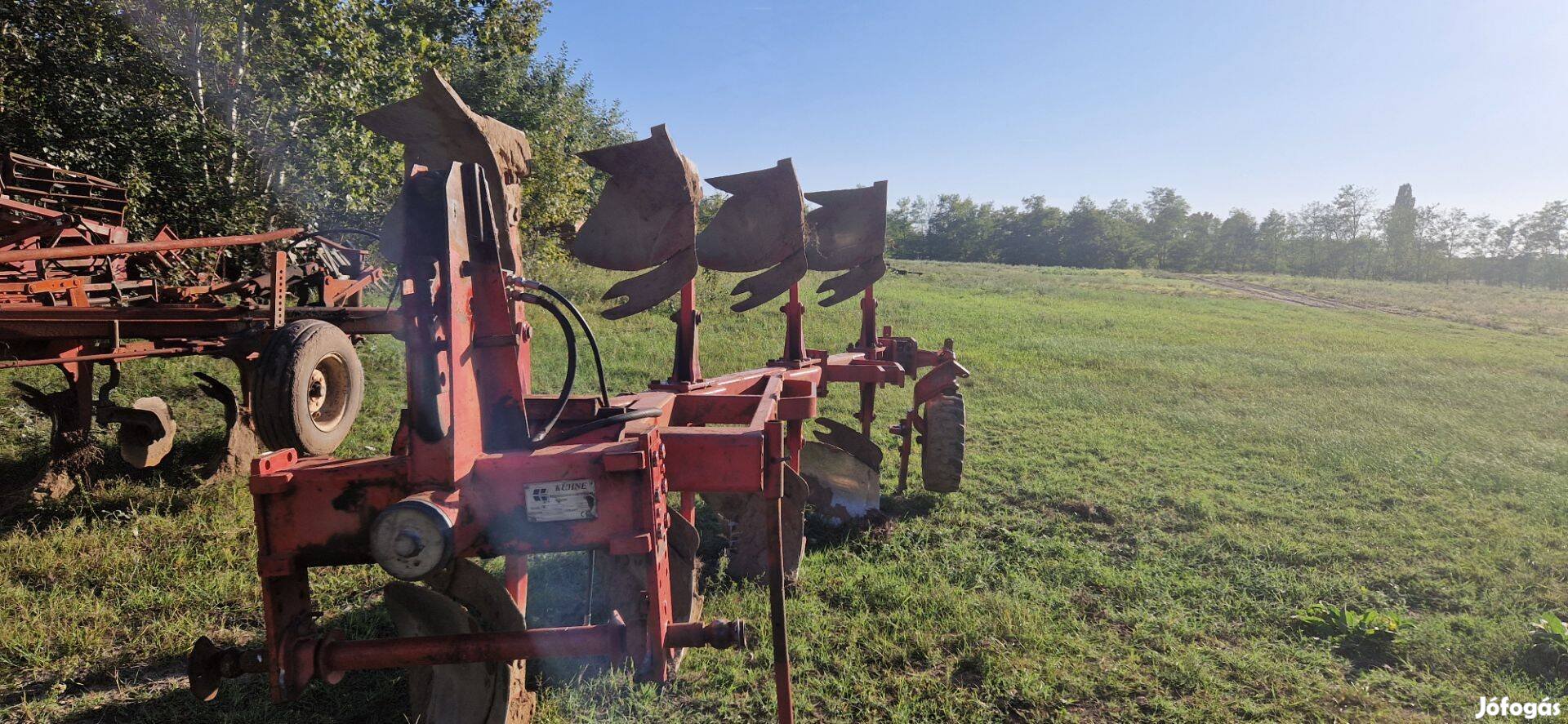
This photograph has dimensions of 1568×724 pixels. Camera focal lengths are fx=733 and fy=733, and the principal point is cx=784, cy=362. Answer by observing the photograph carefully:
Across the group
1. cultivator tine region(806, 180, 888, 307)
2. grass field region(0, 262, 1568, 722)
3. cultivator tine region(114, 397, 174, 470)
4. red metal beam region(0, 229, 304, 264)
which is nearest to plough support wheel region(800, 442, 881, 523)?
grass field region(0, 262, 1568, 722)

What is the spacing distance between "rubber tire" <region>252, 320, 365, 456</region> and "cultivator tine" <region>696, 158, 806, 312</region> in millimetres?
1935

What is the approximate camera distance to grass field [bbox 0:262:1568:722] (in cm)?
296

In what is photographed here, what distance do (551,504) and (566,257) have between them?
16.2 meters

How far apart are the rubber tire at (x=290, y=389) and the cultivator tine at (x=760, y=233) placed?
193cm

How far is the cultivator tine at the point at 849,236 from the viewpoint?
5.43 meters

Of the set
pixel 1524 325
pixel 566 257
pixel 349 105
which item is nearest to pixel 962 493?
pixel 349 105

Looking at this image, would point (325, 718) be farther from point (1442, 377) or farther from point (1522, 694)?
point (1442, 377)

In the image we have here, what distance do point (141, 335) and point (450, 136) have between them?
315cm

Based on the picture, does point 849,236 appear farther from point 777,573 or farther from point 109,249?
point 109,249

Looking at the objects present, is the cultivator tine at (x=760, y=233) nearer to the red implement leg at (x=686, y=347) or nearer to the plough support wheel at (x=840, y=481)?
the red implement leg at (x=686, y=347)

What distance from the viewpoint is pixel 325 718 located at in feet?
8.77

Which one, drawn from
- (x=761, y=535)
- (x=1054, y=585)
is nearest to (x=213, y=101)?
(x=761, y=535)

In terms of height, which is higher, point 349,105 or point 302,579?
point 349,105

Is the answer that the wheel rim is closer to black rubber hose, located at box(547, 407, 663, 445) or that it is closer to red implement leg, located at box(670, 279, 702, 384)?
red implement leg, located at box(670, 279, 702, 384)
